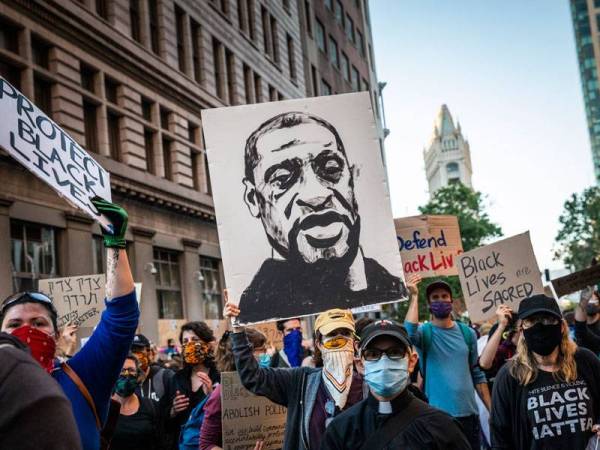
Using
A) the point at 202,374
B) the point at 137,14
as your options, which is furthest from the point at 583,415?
the point at 137,14

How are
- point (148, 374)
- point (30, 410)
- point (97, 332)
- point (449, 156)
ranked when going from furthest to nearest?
1. point (449, 156)
2. point (148, 374)
3. point (97, 332)
4. point (30, 410)

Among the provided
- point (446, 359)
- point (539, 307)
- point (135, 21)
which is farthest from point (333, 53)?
point (539, 307)

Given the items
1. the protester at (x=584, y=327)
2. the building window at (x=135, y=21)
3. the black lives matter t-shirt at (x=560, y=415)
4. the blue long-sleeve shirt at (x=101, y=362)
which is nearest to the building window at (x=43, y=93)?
the building window at (x=135, y=21)

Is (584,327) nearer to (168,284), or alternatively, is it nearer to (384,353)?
(384,353)

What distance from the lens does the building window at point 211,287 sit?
28969 mm

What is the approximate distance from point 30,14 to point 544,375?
61.3 ft

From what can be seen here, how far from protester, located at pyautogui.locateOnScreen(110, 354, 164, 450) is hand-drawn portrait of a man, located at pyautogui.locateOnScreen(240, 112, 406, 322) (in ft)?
4.17

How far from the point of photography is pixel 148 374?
794 cm

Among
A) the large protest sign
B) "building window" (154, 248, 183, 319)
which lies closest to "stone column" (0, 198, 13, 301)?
"building window" (154, 248, 183, 319)

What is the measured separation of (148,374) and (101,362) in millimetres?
4743

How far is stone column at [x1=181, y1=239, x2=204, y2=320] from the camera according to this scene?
27047mm

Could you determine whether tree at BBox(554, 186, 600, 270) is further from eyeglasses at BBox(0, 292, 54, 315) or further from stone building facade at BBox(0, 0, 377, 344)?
eyeglasses at BBox(0, 292, 54, 315)

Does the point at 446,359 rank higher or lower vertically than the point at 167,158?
lower

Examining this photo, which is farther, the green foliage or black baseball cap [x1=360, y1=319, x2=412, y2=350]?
the green foliage
